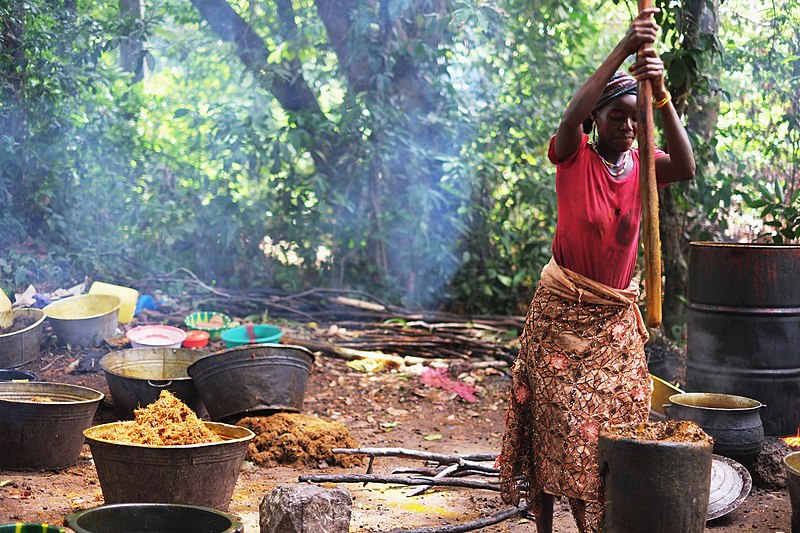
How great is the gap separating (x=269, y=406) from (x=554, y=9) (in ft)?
22.1

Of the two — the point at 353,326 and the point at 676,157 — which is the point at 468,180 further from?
the point at 676,157

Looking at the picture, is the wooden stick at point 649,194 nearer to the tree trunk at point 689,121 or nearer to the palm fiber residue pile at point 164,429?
the palm fiber residue pile at point 164,429

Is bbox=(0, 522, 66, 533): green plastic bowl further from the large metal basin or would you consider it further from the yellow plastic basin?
the yellow plastic basin

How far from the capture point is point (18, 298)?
7.52 meters

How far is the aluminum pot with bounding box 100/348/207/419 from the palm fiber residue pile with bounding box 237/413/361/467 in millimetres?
540

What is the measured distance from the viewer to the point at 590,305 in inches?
136

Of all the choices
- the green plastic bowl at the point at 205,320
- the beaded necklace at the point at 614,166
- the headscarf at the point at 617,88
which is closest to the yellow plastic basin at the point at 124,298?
the green plastic bowl at the point at 205,320

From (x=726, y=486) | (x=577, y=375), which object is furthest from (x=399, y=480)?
(x=726, y=486)

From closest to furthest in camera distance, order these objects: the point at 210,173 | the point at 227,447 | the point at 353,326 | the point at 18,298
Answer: the point at 227,447 < the point at 18,298 < the point at 353,326 < the point at 210,173

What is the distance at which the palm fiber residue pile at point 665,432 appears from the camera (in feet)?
9.44

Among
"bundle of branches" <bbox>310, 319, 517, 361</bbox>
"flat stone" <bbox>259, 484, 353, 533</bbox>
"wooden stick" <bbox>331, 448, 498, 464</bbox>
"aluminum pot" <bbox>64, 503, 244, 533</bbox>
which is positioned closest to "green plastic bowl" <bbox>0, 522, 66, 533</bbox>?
"aluminum pot" <bbox>64, 503, 244, 533</bbox>

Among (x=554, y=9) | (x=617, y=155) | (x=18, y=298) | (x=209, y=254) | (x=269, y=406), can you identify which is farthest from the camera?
(x=209, y=254)

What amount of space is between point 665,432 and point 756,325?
8.75 feet

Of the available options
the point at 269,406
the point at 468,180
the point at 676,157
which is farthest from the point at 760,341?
the point at 468,180
